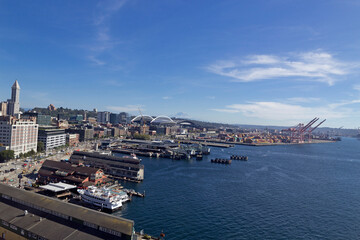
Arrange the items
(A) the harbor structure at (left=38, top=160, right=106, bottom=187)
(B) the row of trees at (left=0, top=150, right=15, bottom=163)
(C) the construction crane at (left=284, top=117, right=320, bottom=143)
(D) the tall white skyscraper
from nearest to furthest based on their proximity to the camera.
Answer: (A) the harbor structure at (left=38, top=160, right=106, bottom=187), (B) the row of trees at (left=0, top=150, right=15, bottom=163), (D) the tall white skyscraper, (C) the construction crane at (left=284, top=117, right=320, bottom=143)

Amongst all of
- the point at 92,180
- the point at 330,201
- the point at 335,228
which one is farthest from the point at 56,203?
the point at 330,201

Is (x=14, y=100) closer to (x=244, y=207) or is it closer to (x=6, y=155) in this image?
(x=6, y=155)

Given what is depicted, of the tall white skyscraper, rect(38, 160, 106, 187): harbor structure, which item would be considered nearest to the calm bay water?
rect(38, 160, 106, 187): harbor structure

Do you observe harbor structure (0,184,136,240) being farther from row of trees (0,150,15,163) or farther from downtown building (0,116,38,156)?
downtown building (0,116,38,156)

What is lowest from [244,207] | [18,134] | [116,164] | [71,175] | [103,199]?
[244,207]

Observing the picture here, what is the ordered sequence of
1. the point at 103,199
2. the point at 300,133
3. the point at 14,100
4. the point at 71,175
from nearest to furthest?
the point at 103,199, the point at 71,175, the point at 14,100, the point at 300,133

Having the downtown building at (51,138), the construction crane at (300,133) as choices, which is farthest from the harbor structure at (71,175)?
the construction crane at (300,133)

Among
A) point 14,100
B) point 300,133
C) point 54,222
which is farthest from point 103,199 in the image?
point 300,133
